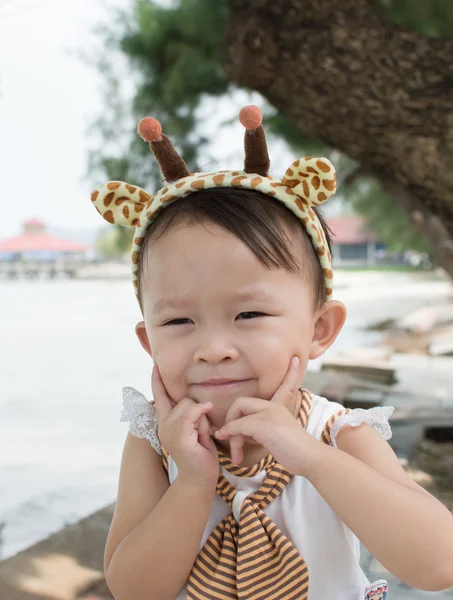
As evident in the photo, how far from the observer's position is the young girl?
33.4 inches

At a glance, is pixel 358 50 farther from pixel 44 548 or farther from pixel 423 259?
pixel 423 259

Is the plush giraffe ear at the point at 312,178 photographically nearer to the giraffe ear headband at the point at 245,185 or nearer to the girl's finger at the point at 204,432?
the giraffe ear headband at the point at 245,185

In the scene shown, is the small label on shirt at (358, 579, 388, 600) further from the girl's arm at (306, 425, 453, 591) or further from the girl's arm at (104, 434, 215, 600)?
the girl's arm at (104, 434, 215, 600)

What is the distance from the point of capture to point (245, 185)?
94cm

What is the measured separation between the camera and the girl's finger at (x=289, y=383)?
2.93 ft

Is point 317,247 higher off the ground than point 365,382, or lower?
higher

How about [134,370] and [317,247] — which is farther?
[134,370]

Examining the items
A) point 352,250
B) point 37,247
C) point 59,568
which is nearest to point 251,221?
point 59,568

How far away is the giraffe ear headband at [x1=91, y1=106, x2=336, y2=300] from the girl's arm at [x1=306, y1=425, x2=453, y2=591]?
31cm

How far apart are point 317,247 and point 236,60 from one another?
5.51 ft

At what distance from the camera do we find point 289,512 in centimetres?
95

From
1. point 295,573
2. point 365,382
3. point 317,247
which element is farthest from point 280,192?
point 365,382

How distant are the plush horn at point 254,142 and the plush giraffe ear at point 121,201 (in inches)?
6.9

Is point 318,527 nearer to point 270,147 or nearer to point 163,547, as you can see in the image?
point 163,547
